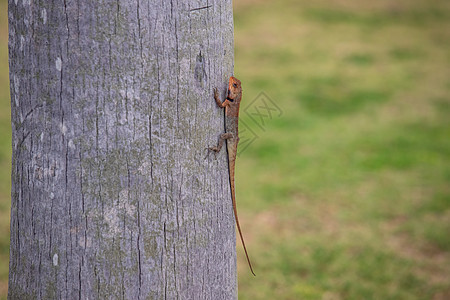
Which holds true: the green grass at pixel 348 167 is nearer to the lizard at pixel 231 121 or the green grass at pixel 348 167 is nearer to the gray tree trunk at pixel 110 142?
the lizard at pixel 231 121

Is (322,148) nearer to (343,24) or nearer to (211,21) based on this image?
(211,21)

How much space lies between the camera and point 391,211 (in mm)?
5879

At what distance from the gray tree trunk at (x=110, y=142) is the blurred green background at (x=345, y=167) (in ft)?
9.50

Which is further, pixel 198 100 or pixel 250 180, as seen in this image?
pixel 250 180

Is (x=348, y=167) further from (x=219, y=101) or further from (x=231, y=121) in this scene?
(x=219, y=101)

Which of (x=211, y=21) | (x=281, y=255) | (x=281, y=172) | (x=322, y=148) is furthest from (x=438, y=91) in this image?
(x=211, y=21)

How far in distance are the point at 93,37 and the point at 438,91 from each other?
972 cm

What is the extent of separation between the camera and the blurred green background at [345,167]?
476cm

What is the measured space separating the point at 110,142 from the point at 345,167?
5.77 metres

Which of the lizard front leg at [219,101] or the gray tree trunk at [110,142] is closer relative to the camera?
the gray tree trunk at [110,142]

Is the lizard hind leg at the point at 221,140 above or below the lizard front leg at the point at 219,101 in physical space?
below

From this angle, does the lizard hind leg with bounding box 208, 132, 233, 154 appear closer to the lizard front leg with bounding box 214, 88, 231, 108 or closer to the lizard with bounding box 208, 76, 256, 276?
the lizard with bounding box 208, 76, 256, 276

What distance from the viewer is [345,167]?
703cm

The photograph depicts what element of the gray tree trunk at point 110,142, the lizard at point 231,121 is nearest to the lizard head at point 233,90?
the lizard at point 231,121
